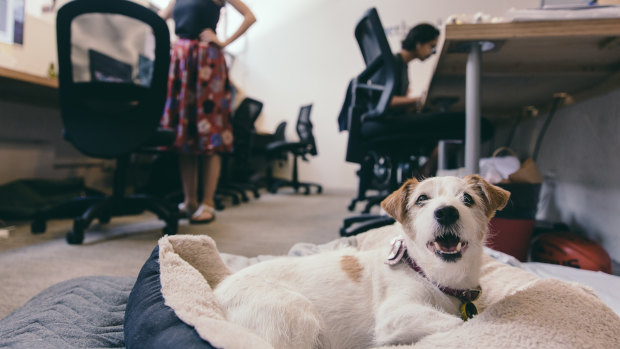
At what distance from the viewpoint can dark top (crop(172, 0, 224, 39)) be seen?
208 cm

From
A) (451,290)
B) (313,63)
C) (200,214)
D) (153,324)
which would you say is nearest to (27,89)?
(200,214)

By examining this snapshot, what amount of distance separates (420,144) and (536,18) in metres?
0.71

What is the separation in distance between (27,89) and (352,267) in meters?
2.57

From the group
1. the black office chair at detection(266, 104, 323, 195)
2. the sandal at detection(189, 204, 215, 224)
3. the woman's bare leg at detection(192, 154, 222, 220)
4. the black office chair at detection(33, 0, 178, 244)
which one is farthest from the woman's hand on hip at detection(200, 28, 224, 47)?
the black office chair at detection(266, 104, 323, 195)

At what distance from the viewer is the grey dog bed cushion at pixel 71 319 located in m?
0.72

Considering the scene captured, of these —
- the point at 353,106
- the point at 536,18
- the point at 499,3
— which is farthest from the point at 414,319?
the point at 499,3

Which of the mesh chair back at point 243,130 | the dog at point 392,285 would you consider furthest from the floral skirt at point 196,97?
the mesh chair back at point 243,130

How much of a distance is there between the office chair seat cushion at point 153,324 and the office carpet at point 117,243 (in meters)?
0.59

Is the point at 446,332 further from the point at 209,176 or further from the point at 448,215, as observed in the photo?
the point at 209,176

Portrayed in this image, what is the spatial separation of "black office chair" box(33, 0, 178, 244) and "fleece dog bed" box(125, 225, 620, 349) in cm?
123

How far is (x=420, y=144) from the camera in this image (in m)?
1.68

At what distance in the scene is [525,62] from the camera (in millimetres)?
1536

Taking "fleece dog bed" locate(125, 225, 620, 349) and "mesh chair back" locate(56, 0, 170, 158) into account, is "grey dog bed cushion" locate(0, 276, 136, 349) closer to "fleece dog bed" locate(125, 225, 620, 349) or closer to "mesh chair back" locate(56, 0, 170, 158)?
"fleece dog bed" locate(125, 225, 620, 349)

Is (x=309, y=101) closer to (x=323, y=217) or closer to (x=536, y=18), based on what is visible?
(x=323, y=217)
